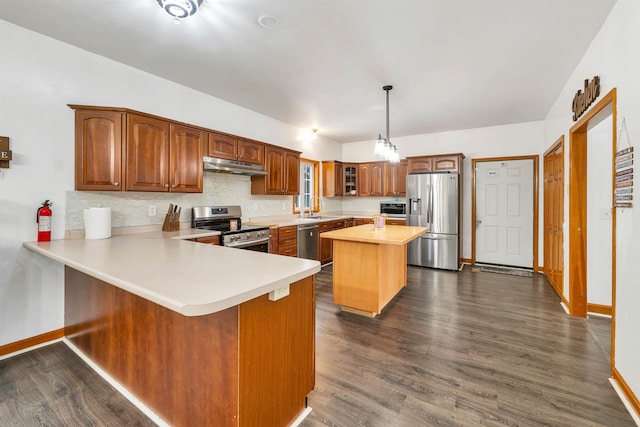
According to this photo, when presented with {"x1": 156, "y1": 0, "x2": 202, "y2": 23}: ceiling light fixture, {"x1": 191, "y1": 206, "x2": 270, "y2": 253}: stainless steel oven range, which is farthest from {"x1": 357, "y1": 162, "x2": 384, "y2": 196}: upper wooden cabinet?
{"x1": 156, "y1": 0, "x2": 202, "y2": 23}: ceiling light fixture

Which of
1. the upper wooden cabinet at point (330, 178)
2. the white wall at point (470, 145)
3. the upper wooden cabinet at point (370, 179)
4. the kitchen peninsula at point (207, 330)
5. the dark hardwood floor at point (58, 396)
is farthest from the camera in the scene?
the upper wooden cabinet at point (370, 179)

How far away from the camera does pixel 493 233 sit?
543cm

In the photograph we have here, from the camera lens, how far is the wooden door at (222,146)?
3.48 meters

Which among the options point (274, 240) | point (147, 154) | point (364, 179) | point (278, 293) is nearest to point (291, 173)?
point (274, 240)

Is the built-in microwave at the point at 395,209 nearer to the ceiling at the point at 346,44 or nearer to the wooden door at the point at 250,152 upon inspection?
the ceiling at the point at 346,44

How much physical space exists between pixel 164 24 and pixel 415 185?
4.48 metres

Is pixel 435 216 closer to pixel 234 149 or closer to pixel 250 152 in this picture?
pixel 250 152

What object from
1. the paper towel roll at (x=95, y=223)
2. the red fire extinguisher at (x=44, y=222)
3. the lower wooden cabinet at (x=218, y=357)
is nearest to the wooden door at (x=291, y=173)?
the paper towel roll at (x=95, y=223)

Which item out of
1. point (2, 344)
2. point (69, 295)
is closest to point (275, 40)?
point (69, 295)

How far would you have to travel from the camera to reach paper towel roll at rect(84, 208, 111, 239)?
2.55 metres

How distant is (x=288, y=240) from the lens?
4434mm

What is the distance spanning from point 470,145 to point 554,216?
211cm

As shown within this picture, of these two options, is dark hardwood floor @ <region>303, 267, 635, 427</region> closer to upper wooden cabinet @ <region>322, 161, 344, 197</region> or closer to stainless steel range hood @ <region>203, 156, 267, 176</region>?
stainless steel range hood @ <region>203, 156, 267, 176</region>

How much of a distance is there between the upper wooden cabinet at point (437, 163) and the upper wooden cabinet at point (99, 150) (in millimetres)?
4647
